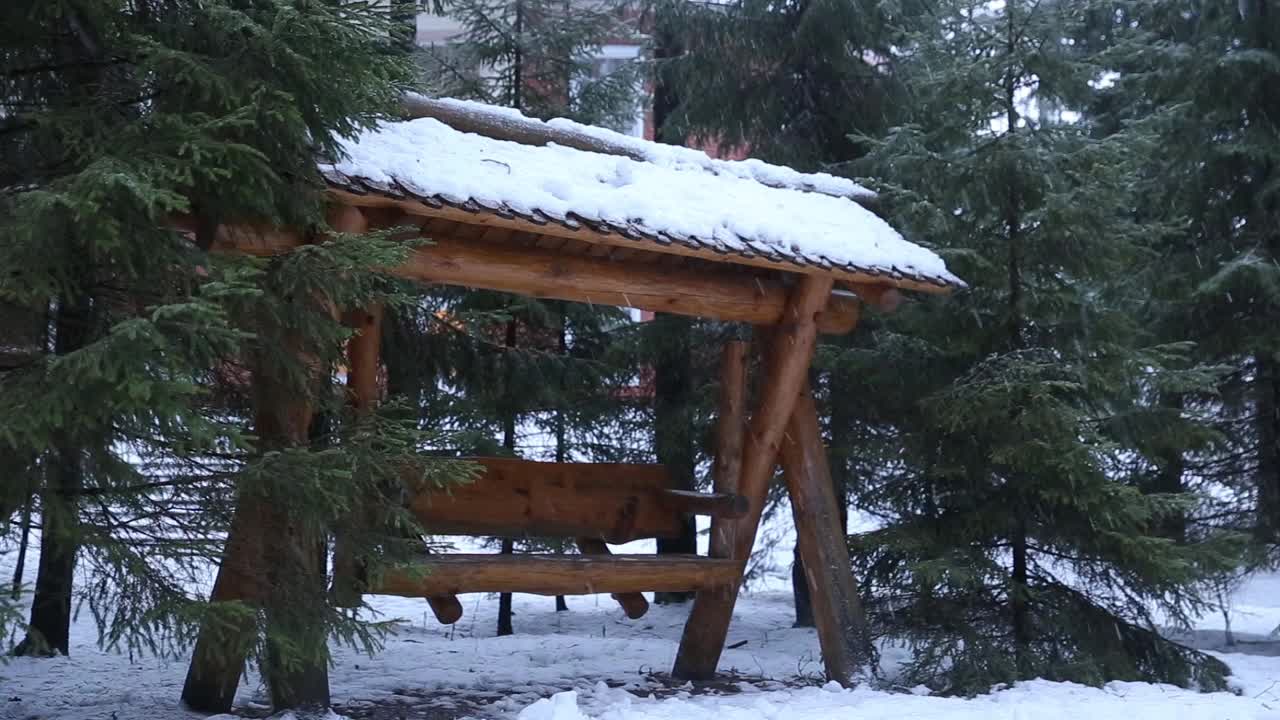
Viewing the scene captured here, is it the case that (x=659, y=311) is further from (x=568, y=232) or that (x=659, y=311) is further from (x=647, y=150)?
(x=568, y=232)

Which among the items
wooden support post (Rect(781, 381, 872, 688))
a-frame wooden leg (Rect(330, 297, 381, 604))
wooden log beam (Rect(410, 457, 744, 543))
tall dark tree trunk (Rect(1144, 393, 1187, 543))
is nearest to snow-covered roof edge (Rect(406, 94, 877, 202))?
a-frame wooden leg (Rect(330, 297, 381, 604))

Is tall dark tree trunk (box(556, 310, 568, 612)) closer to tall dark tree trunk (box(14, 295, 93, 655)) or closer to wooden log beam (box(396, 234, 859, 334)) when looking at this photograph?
wooden log beam (box(396, 234, 859, 334))

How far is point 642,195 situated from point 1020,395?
2.97 meters

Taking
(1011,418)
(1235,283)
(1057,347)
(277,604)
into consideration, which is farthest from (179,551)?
(1235,283)

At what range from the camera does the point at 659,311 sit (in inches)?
305

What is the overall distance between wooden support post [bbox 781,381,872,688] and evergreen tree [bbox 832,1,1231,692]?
0.37 m

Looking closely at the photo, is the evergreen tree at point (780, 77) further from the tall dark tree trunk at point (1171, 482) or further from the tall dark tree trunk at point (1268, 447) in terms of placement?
the tall dark tree trunk at point (1268, 447)

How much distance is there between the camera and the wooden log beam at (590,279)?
21.8 feet

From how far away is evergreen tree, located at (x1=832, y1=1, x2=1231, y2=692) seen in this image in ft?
27.0

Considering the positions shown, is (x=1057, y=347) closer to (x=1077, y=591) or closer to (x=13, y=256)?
(x=1077, y=591)

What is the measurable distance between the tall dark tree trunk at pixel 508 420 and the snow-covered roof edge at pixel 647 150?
1.90 meters

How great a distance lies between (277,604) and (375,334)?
1.69 metres

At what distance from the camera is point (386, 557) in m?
5.79

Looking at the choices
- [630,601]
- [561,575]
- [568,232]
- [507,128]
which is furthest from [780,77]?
[561,575]
